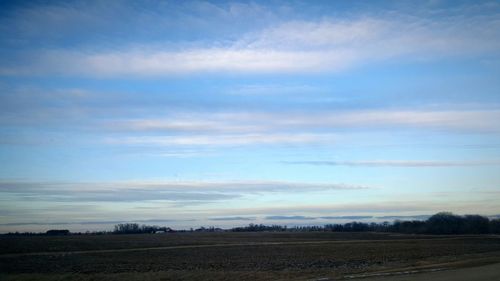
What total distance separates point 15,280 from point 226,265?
47.5 feet

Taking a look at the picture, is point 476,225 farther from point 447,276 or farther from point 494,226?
point 447,276

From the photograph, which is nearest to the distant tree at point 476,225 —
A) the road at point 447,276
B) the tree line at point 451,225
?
the tree line at point 451,225

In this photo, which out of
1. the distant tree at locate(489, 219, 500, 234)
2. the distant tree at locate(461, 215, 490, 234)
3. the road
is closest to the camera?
the road

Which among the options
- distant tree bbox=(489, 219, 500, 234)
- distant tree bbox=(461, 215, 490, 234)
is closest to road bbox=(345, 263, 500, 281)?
distant tree bbox=(461, 215, 490, 234)

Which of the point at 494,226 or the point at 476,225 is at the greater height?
the point at 476,225

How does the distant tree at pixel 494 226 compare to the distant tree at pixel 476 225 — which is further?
the distant tree at pixel 476 225

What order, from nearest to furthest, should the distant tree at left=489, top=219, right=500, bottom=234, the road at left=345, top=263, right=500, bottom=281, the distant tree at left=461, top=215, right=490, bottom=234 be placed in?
1. the road at left=345, top=263, right=500, bottom=281
2. the distant tree at left=489, top=219, right=500, bottom=234
3. the distant tree at left=461, top=215, right=490, bottom=234

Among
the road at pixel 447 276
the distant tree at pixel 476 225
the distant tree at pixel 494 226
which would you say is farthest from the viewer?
the distant tree at pixel 476 225

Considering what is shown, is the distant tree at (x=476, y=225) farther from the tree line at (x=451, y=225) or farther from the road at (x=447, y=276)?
the road at (x=447, y=276)

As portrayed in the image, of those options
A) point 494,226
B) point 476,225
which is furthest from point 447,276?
point 494,226

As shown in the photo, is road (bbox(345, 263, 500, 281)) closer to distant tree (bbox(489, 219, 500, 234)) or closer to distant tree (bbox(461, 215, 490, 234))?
distant tree (bbox(461, 215, 490, 234))

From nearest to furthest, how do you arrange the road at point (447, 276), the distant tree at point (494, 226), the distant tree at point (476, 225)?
the road at point (447, 276) < the distant tree at point (494, 226) < the distant tree at point (476, 225)

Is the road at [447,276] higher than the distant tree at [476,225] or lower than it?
lower

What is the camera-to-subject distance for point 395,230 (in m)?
162
